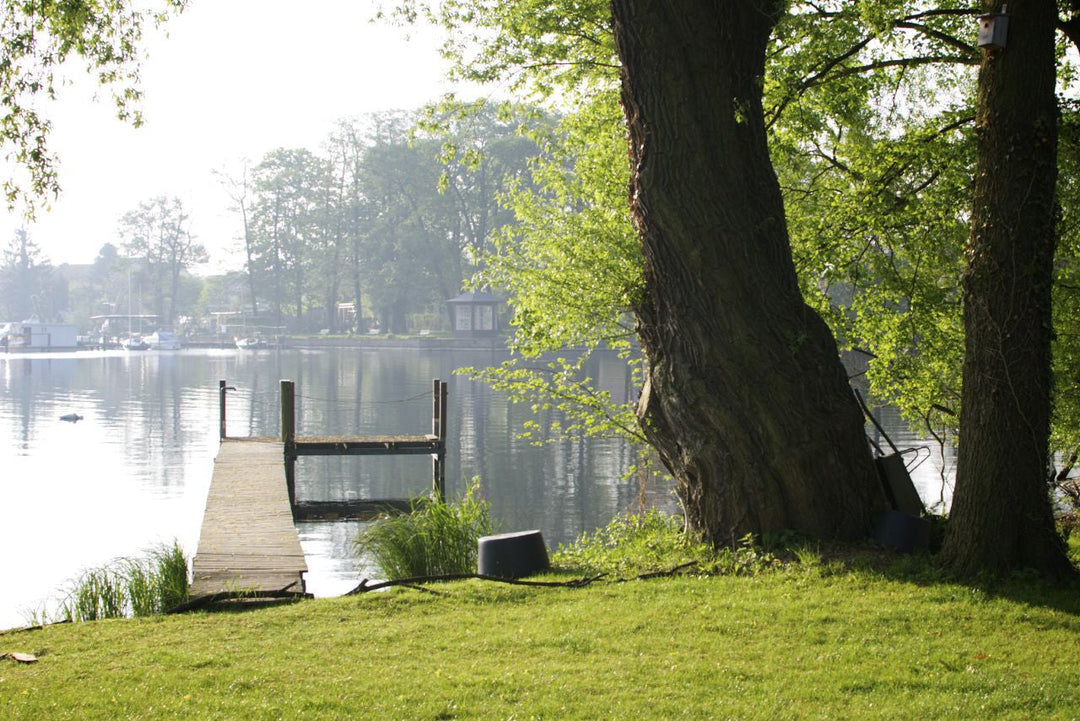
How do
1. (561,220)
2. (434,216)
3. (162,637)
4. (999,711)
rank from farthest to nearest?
(434,216), (561,220), (162,637), (999,711)

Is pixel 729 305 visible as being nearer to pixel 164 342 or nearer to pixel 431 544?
pixel 431 544

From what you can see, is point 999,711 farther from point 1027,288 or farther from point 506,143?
point 506,143

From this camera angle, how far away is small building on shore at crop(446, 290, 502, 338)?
69.7 m

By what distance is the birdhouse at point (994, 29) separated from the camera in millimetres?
6152

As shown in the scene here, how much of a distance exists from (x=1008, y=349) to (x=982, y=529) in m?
1.04

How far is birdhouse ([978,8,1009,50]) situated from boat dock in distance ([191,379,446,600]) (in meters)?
5.49

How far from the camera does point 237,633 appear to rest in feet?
19.8

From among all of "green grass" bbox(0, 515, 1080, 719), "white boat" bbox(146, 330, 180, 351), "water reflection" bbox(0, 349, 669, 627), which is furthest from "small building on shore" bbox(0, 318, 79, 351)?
"green grass" bbox(0, 515, 1080, 719)

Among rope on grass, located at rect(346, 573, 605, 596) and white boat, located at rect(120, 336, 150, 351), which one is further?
white boat, located at rect(120, 336, 150, 351)

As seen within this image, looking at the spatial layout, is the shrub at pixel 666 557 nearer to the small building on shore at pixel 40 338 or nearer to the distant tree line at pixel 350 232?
the distant tree line at pixel 350 232

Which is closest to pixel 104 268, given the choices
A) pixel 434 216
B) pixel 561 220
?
pixel 434 216

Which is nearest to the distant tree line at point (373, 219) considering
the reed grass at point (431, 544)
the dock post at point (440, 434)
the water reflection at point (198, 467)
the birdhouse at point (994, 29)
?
Result: the water reflection at point (198, 467)

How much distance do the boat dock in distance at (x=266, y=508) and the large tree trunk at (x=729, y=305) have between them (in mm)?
3065

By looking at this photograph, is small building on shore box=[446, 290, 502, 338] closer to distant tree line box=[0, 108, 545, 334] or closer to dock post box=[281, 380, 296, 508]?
distant tree line box=[0, 108, 545, 334]
